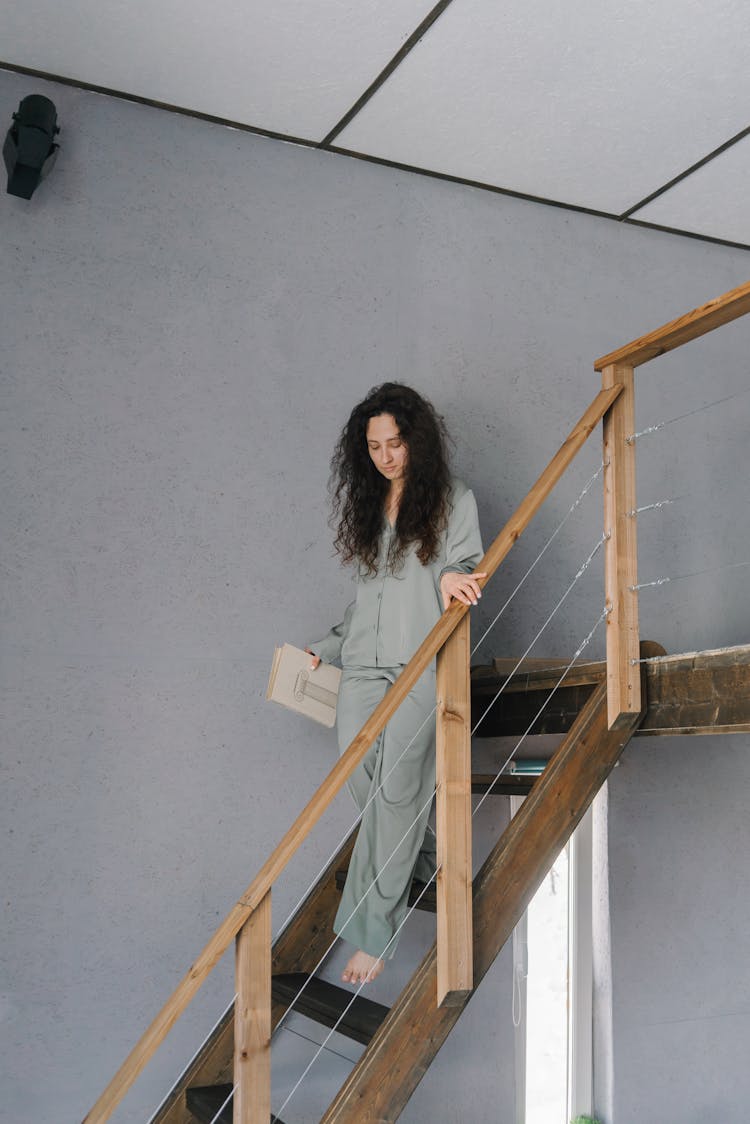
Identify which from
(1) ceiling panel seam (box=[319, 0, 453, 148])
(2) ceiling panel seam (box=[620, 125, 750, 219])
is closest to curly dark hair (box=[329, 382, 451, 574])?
(1) ceiling panel seam (box=[319, 0, 453, 148])

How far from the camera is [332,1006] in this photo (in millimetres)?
2463

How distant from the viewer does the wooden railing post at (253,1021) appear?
193cm

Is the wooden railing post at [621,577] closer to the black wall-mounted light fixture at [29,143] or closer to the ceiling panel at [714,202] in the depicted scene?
the ceiling panel at [714,202]

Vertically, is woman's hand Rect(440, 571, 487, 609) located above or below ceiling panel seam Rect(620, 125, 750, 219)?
below

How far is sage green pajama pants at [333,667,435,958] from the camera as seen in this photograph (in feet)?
8.24

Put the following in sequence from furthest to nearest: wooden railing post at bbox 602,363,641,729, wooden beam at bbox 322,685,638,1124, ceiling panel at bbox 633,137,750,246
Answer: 1. ceiling panel at bbox 633,137,750,246
2. wooden railing post at bbox 602,363,641,729
3. wooden beam at bbox 322,685,638,1124

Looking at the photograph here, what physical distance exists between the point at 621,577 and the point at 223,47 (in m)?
1.72

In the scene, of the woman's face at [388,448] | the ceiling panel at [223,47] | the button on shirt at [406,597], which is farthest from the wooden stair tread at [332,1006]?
the ceiling panel at [223,47]

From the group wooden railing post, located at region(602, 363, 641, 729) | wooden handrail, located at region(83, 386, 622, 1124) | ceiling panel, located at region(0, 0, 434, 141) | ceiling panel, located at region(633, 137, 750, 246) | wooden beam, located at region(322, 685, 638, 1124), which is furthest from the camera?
ceiling panel, located at region(633, 137, 750, 246)

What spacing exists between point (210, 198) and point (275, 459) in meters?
0.78

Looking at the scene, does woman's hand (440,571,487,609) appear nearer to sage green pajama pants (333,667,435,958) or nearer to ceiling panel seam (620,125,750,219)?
sage green pajama pants (333,667,435,958)

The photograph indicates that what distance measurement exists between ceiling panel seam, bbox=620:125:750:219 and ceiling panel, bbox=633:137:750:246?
0.01 meters

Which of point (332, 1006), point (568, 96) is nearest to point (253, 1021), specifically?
point (332, 1006)

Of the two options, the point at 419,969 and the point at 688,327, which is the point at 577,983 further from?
the point at 688,327
